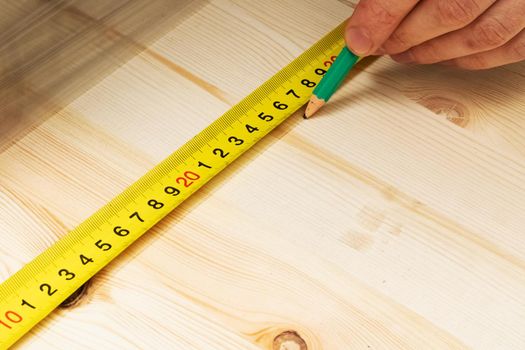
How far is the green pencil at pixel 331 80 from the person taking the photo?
940mm

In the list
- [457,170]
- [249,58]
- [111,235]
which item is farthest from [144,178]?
[457,170]

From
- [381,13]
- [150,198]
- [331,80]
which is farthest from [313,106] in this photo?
[150,198]

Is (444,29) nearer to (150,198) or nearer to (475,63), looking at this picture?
(475,63)

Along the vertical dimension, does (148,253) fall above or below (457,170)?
below

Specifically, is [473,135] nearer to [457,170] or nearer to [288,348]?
[457,170]

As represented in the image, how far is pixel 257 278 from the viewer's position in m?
0.80

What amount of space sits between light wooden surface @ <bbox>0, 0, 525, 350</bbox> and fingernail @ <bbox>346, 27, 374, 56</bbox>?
8 cm

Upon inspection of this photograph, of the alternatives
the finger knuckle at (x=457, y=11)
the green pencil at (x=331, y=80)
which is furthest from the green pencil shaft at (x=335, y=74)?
the finger knuckle at (x=457, y=11)

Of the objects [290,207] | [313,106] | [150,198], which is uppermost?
[313,106]

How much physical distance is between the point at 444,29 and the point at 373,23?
0.28 ft

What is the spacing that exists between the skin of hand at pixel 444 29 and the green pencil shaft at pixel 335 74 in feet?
0.06

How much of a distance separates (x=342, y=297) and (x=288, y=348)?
0.27ft

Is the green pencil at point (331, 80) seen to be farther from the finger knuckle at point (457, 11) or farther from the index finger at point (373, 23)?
the finger knuckle at point (457, 11)

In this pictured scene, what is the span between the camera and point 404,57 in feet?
3.28
